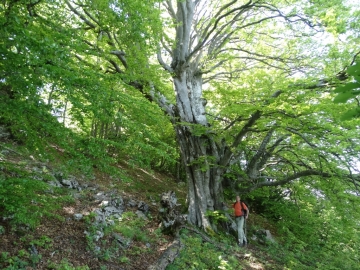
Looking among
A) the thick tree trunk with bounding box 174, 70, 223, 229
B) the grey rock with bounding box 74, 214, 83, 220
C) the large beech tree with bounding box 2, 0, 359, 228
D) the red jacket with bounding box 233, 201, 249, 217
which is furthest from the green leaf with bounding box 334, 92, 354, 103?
the red jacket with bounding box 233, 201, 249, 217

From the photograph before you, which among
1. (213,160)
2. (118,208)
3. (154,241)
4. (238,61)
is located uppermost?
(238,61)

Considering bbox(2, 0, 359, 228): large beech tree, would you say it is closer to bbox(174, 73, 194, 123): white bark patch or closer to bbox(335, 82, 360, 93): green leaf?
bbox(174, 73, 194, 123): white bark patch

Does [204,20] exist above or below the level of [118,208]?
above

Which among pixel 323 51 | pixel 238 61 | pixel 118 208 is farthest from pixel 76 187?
pixel 323 51

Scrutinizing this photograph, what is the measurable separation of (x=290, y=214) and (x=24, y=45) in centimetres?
1038

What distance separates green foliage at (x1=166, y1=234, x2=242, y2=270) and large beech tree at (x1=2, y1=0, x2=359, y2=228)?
1.53 meters

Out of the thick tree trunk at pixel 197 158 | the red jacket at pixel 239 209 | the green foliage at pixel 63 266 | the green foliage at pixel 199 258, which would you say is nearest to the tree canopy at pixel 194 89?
the thick tree trunk at pixel 197 158

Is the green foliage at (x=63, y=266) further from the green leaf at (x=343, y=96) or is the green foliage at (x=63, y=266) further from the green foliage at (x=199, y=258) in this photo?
the green leaf at (x=343, y=96)

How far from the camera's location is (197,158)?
8469mm

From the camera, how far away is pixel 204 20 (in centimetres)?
1048

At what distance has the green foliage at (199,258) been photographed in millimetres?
5363

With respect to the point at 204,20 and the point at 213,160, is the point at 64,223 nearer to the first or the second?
the point at 213,160

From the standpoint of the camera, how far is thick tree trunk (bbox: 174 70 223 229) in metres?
8.41

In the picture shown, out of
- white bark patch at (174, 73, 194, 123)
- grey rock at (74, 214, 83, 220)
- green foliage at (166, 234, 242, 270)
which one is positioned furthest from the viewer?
white bark patch at (174, 73, 194, 123)
